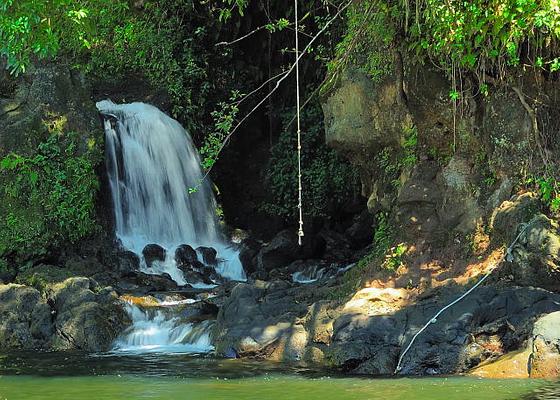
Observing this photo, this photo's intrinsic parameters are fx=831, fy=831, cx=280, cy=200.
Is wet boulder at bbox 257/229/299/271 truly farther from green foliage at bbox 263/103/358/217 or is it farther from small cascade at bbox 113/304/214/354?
small cascade at bbox 113/304/214/354

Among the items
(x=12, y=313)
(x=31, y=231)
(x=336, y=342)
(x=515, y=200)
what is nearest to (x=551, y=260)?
(x=515, y=200)

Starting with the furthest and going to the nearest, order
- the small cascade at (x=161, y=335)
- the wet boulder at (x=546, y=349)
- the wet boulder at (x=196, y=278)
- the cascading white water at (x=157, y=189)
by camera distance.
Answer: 1. the cascading white water at (x=157, y=189)
2. the wet boulder at (x=196, y=278)
3. the small cascade at (x=161, y=335)
4. the wet boulder at (x=546, y=349)

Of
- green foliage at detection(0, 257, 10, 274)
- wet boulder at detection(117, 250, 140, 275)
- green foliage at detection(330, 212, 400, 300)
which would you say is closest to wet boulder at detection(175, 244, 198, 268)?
wet boulder at detection(117, 250, 140, 275)

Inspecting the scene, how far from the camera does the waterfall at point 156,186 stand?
16.1 m

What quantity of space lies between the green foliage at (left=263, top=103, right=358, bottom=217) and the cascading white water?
1.54 m

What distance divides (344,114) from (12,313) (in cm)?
543

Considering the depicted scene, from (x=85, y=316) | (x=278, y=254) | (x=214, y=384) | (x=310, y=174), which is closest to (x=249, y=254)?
(x=278, y=254)

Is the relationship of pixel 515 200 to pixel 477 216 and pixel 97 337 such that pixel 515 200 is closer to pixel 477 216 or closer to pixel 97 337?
pixel 477 216

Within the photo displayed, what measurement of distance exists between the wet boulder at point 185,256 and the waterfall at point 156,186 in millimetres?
172

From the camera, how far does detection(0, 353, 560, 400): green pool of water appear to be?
21.7 ft

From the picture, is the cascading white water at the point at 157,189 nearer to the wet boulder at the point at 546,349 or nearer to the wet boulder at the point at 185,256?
the wet boulder at the point at 185,256

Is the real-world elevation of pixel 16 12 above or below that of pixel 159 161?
above

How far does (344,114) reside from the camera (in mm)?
11992

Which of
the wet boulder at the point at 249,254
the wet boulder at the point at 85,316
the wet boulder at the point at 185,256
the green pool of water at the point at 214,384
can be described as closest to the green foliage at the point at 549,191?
the green pool of water at the point at 214,384
